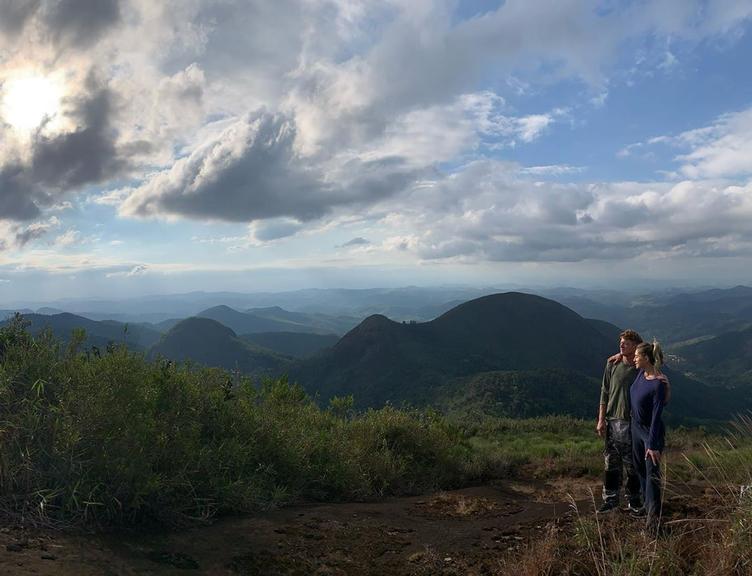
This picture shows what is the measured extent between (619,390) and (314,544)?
4.29 metres

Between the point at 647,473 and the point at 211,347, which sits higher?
the point at 647,473

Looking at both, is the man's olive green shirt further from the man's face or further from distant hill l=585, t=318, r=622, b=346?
distant hill l=585, t=318, r=622, b=346

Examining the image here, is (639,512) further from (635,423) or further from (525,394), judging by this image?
(525,394)

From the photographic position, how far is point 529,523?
571 centimetres

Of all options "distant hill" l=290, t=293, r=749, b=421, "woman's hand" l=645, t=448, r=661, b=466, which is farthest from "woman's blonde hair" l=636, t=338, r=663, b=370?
"distant hill" l=290, t=293, r=749, b=421

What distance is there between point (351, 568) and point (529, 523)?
2.52 metres

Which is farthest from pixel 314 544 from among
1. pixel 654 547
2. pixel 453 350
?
pixel 453 350

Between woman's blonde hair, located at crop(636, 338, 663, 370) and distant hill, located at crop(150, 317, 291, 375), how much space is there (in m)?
125

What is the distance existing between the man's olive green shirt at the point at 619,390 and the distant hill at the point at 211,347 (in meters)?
124

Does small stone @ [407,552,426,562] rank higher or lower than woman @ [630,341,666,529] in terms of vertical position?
lower

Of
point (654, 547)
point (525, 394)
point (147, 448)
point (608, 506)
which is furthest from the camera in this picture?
point (525, 394)

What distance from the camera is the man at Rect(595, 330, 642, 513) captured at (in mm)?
5957

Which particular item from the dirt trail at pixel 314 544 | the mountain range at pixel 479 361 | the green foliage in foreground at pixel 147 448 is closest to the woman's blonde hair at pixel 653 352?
the dirt trail at pixel 314 544

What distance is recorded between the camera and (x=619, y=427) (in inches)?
238
